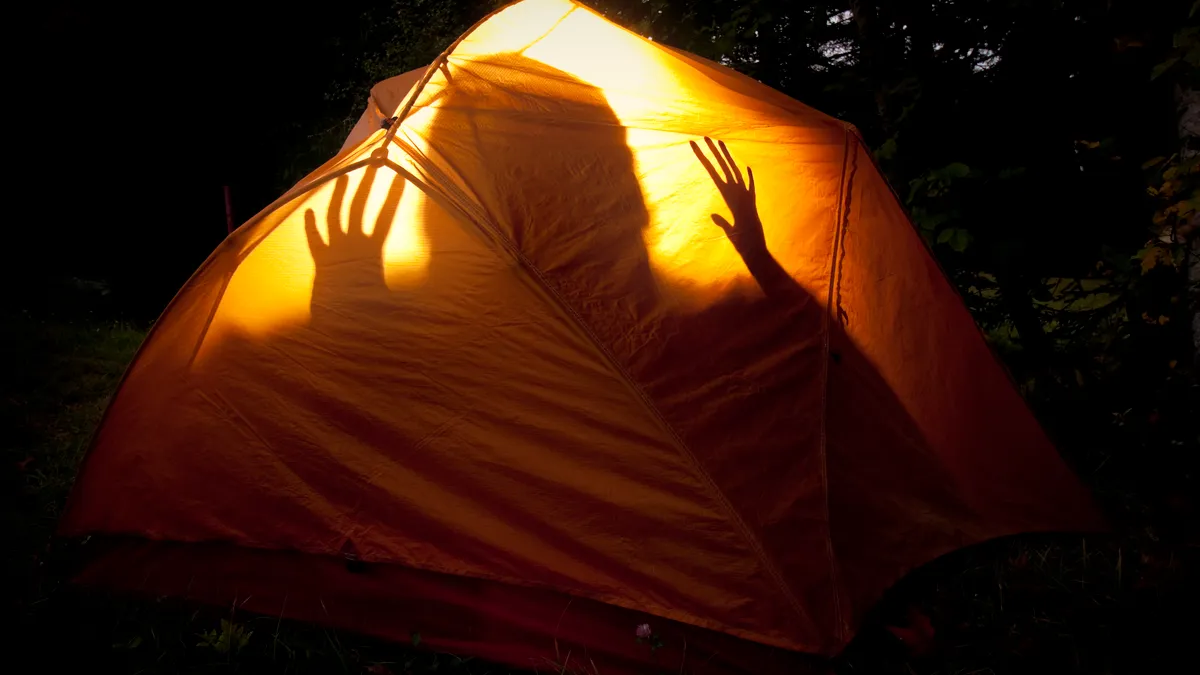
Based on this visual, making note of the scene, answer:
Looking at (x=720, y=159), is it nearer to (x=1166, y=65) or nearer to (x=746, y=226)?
(x=746, y=226)

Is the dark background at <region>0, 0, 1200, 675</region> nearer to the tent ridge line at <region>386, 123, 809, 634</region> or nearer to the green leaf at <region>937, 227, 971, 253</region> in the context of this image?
the green leaf at <region>937, 227, 971, 253</region>

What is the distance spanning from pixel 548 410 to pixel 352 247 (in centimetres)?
84

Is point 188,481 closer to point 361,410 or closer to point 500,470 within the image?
point 361,410

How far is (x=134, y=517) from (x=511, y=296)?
142 cm

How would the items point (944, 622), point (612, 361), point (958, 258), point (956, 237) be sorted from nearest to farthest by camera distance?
point (612, 361), point (944, 622), point (956, 237), point (958, 258)

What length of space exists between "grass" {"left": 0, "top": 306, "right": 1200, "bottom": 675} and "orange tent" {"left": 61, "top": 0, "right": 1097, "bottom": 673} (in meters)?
0.10

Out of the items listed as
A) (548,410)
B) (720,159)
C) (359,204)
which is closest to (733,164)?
(720,159)

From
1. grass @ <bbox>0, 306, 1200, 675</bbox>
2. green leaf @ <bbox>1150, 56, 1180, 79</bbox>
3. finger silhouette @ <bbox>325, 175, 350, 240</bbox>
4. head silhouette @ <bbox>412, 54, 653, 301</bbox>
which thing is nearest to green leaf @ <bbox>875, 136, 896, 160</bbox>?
green leaf @ <bbox>1150, 56, 1180, 79</bbox>

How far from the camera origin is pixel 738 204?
2.58m

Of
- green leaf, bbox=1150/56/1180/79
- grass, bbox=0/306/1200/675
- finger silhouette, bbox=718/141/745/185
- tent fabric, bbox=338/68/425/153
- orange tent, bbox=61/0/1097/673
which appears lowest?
grass, bbox=0/306/1200/675

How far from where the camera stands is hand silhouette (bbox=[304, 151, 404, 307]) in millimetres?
2385

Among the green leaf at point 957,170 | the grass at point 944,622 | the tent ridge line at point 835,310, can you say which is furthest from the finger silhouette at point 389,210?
the green leaf at point 957,170

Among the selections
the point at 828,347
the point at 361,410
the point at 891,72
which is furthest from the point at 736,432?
the point at 891,72

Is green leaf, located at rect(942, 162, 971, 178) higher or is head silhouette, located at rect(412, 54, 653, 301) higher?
head silhouette, located at rect(412, 54, 653, 301)
